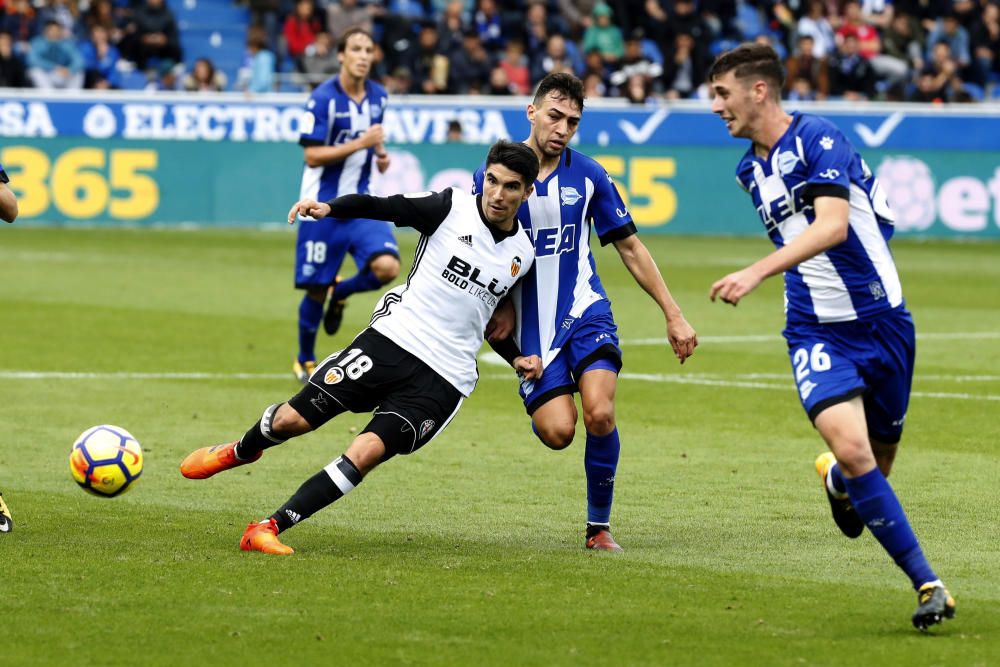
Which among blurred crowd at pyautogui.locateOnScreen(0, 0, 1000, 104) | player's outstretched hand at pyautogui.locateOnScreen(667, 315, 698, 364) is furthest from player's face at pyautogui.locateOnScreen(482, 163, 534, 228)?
blurred crowd at pyautogui.locateOnScreen(0, 0, 1000, 104)

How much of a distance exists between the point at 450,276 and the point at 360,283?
583 cm

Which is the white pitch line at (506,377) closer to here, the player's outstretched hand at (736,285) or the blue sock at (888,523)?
the blue sock at (888,523)

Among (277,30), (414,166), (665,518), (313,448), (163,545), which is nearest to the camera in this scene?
(163,545)

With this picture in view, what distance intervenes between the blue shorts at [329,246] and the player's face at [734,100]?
6.71 metres

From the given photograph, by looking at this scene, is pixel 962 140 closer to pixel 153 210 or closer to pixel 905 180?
pixel 905 180

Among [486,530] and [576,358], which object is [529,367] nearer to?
[576,358]

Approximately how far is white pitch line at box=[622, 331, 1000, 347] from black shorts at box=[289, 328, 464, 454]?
7.84 meters

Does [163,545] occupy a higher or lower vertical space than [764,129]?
lower

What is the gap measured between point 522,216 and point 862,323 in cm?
173

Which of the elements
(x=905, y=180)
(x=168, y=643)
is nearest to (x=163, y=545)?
(x=168, y=643)

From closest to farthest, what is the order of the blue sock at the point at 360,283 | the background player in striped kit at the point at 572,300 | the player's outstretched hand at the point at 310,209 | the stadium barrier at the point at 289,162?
the player's outstretched hand at the point at 310,209 < the background player in striped kit at the point at 572,300 < the blue sock at the point at 360,283 < the stadium barrier at the point at 289,162

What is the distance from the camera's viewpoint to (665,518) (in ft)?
26.4

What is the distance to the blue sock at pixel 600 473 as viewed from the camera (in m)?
7.38

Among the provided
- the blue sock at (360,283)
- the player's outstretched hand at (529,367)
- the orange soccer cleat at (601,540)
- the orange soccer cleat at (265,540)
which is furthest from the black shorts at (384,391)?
the blue sock at (360,283)
